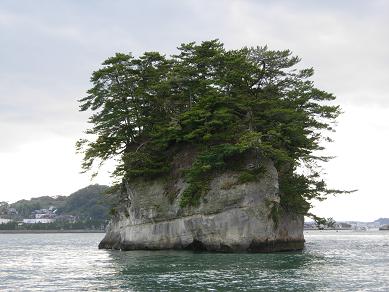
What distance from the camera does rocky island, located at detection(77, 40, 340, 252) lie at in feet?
154

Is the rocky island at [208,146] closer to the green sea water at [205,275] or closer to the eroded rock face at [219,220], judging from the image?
the eroded rock face at [219,220]

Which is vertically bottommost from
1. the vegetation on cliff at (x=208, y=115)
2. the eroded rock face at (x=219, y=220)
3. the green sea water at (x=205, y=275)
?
the green sea water at (x=205, y=275)

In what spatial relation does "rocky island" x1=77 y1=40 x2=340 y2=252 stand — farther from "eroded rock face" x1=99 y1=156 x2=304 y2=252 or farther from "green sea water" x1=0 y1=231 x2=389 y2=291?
"green sea water" x1=0 y1=231 x2=389 y2=291

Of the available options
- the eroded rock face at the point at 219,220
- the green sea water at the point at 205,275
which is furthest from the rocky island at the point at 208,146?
the green sea water at the point at 205,275

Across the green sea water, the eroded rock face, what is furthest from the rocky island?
the green sea water

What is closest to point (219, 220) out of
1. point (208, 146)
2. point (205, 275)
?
point (208, 146)

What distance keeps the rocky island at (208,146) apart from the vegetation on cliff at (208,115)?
11 centimetres

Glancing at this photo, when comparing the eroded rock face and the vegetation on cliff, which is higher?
the vegetation on cliff

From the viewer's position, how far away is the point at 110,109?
5672 cm

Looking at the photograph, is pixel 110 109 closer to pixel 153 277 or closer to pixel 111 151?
pixel 111 151

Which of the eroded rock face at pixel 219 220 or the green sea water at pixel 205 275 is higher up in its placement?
the eroded rock face at pixel 219 220

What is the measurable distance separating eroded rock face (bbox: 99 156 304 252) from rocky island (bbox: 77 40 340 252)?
0.33ft

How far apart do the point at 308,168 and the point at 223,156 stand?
9600mm

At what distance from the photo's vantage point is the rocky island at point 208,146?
1849 inches
